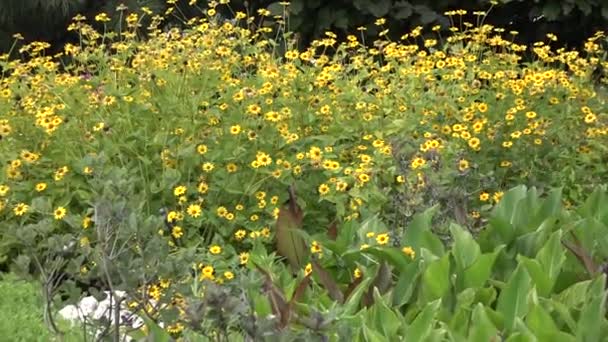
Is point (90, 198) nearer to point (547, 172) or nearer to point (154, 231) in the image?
point (154, 231)

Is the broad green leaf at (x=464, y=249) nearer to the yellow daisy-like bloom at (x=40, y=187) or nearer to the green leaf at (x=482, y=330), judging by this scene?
the green leaf at (x=482, y=330)

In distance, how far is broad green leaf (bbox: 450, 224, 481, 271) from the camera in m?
3.01

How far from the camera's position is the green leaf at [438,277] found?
9.30 ft

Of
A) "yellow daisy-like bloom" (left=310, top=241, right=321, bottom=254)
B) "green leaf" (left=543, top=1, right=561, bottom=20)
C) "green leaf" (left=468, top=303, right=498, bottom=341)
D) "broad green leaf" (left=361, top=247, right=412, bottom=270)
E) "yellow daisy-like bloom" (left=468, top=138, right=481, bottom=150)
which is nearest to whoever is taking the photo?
"green leaf" (left=468, top=303, right=498, bottom=341)

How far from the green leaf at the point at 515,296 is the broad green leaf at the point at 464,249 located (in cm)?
26

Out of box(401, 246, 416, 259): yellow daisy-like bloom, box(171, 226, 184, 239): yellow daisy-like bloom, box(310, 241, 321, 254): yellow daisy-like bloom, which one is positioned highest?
box(401, 246, 416, 259): yellow daisy-like bloom

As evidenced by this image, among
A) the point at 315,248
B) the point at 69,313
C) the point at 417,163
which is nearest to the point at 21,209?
the point at 69,313

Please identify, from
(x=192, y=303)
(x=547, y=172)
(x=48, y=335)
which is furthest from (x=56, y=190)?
(x=192, y=303)

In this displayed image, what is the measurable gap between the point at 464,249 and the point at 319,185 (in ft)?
4.97

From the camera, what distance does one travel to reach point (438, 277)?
9.34 feet

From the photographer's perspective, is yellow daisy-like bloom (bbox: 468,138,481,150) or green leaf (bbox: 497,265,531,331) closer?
green leaf (bbox: 497,265,531,331)

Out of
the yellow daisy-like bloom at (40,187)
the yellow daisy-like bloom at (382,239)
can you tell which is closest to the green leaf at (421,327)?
the yellow daisy-like bloom at (382,239)

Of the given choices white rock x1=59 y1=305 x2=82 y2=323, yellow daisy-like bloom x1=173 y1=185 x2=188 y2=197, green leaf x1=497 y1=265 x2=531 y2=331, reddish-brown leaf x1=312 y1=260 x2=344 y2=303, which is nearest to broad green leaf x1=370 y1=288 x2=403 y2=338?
green leaf x1=497 y1=265 x2=531 y2=331

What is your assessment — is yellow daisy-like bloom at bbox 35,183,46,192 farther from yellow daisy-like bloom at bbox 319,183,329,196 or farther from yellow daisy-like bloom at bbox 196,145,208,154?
yellow daisy-like bloom at bbox 319,183,329,196
